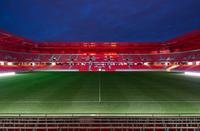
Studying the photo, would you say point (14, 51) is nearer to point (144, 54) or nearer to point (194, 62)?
point (144, 54)

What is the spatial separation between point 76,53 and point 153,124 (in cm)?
7310

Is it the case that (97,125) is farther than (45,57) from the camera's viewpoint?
No

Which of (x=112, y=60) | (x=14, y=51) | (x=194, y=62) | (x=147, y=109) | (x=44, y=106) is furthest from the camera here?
(x=112, y=60)

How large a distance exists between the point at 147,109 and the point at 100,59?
210 feet

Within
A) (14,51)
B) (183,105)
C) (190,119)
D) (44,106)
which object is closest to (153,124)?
(190,119)

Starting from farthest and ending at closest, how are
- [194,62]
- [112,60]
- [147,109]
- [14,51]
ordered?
1. [112,60]
2. [14,51]
3. [194,62]
4. [147,109]

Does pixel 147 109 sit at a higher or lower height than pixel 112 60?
lower

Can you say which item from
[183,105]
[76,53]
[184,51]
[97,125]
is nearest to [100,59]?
[76,53]

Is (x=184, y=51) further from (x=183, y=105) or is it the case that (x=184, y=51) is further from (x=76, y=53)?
(x=183, y=105)

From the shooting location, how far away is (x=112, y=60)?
247ft

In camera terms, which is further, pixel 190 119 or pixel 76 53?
pixel 76 53

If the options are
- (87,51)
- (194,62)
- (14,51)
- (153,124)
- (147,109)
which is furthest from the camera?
(87,51)

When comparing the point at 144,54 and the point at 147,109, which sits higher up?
the point at 144,54

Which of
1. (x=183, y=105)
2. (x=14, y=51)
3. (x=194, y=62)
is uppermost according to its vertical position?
(x=14, y=51)
